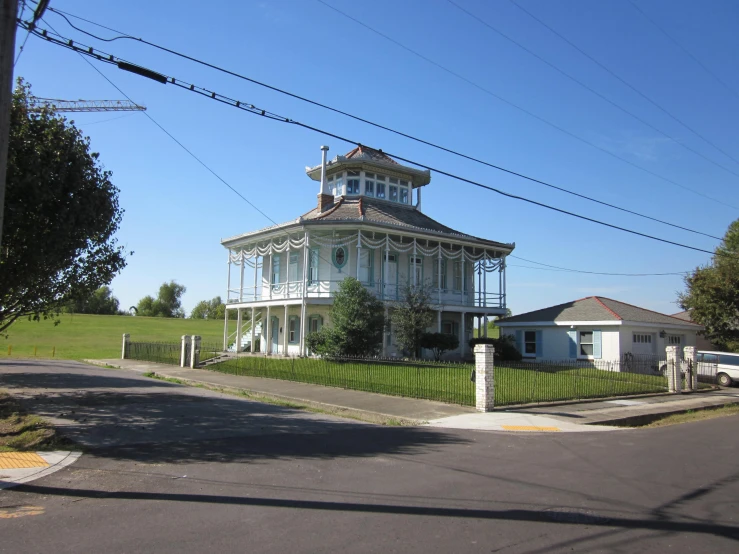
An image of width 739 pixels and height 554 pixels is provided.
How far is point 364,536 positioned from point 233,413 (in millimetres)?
10192

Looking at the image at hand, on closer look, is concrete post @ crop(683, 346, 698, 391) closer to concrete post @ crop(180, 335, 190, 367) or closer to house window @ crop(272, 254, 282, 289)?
house window @ crop(272, 254, 282, 289)

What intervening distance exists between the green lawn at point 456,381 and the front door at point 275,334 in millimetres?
9261

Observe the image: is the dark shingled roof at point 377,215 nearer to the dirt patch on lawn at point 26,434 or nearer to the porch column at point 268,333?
the porch column at point 268,333

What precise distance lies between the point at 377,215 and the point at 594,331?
45.1 feet

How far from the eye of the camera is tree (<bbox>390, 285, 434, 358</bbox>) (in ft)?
90.6

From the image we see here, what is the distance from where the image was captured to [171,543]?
531 cm

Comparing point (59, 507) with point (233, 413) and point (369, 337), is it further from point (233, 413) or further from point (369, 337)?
point (369, 337)

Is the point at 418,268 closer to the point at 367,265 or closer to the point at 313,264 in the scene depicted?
the point at 367,265

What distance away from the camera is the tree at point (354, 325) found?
86.0 feet

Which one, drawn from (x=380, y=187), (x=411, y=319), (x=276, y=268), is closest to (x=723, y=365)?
(x=411, y=319)

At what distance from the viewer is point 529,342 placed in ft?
114

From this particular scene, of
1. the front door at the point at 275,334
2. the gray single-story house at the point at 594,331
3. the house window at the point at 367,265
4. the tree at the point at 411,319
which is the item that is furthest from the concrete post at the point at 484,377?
the front door at the point at 275,334

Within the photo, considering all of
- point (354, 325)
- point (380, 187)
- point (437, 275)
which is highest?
point (380, 187)

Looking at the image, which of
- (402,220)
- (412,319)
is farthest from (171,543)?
(402,220)
